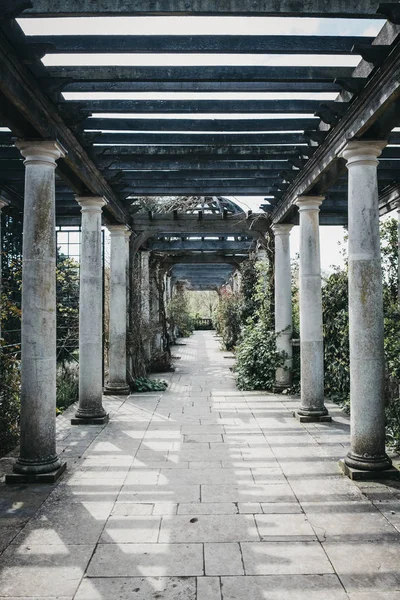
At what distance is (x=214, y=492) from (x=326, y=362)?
5.77m

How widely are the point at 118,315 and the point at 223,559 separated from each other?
753cm

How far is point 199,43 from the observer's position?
4301 millimetres

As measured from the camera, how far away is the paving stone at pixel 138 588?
3.02 metres

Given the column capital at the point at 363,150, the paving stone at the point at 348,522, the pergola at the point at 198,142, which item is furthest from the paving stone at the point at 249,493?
the column capital at the point at 363,150

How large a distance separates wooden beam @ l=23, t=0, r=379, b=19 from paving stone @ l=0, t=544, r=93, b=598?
4.12 meters

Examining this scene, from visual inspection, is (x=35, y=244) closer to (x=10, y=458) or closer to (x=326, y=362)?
(x=10, y=458)

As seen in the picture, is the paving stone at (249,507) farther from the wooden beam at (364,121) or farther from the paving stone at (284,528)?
the wooden beam at (364,121)

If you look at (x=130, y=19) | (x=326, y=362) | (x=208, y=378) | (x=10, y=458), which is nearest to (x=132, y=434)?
(x=10, y=458)

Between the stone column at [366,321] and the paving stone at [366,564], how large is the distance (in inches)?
60.5

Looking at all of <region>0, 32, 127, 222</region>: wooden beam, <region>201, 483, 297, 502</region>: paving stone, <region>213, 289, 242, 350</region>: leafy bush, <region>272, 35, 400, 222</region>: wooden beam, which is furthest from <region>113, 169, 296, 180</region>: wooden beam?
<region>213, 289, 242, 350</region>: leafy bush

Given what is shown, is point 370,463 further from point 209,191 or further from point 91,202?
point 209,191

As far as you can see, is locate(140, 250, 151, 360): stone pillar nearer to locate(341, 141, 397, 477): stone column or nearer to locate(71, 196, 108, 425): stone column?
locate(71, 196, 108, 425): stone column

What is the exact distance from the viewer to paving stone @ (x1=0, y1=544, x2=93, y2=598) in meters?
3.11

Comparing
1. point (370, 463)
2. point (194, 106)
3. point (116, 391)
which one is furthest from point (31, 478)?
point (116, 391)
